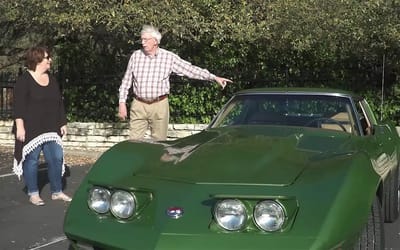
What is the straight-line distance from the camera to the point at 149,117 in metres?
6.88

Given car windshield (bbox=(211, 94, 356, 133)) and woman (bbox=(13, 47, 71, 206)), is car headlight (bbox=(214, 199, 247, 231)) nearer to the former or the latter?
car windshield (bbox=(211, 94, 356, 133))

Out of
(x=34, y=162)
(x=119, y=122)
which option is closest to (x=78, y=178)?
(x=34, y=162)

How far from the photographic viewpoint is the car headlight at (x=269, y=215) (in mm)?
3027

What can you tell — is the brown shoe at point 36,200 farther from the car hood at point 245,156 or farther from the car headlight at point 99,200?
the car headlight at point 99,200

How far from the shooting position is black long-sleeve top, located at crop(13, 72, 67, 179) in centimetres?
657

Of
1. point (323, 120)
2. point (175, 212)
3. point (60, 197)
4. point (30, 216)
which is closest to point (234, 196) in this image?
point (175, 212)

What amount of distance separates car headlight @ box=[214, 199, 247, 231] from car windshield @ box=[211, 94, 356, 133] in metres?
1.94

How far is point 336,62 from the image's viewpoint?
→ 11.2m

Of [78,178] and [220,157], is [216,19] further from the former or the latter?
[220,157]

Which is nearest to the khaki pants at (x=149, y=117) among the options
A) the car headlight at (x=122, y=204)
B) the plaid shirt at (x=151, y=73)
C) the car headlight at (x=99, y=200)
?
the plaid shirt at (x=151, y=73)

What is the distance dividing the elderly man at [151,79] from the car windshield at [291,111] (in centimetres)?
134

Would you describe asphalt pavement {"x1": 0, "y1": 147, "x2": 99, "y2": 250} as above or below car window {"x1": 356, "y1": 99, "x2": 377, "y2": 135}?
below

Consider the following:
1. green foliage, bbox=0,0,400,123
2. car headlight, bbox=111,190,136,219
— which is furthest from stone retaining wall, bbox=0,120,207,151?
car headlight, bbox=111,190,136,219

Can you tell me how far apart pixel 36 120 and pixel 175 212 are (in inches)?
153
